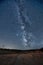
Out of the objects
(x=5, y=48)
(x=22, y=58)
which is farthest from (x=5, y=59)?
(x=5, y=48)

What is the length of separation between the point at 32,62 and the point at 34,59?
8.1 inches

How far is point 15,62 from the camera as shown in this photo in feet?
9.45

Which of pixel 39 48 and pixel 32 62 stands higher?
pixel 39 48

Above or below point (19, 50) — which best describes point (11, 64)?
below

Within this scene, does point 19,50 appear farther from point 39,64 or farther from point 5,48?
point 39,64

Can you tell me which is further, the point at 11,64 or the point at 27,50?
the point at 27,50

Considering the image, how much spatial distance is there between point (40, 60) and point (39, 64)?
0.78 ft

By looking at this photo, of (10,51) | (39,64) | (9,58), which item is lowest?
(39,64)

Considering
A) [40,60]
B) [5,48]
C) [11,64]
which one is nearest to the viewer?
[11,64]

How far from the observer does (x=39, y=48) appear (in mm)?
4016

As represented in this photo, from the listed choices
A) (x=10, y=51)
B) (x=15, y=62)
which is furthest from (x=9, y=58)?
(x=10, y=51)

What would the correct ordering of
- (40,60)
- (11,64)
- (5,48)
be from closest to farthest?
(11,64)
(40,60)
(5,48)

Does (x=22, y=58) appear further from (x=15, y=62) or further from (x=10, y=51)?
(x=10, y=51)

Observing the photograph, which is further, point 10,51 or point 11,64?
point 10,51
